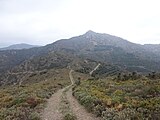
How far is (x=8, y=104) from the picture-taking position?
29078 millimetres

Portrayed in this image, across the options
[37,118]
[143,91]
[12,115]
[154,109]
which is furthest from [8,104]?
[154,109]

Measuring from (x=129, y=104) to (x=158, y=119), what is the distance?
478 centimetres

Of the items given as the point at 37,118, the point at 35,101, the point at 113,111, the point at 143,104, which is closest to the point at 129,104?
the point at 143,104

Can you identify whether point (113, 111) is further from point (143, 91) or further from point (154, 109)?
point (143, 91)

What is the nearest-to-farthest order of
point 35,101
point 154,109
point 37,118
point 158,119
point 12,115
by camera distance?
point 158,119, point 154,109, point 37,118, point 12,115, point 35,101

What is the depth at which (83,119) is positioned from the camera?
19.6 m

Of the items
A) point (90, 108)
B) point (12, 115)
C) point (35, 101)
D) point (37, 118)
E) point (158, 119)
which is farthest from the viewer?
point (35, 101)

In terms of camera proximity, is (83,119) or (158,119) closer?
(158,119)

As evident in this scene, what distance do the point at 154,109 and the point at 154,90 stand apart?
11.5 metres

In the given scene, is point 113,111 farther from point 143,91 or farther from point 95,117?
point 143,91

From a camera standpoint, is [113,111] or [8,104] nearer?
[113,111]

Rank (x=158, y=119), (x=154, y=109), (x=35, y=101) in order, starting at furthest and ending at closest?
(x=35, y=101)
(x=154, y=109)
(x=158, y=119)

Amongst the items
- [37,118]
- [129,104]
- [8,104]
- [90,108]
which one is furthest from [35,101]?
[129,104]

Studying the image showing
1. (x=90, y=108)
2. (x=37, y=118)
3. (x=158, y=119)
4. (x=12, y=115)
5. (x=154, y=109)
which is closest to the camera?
(x=158, y=119)
